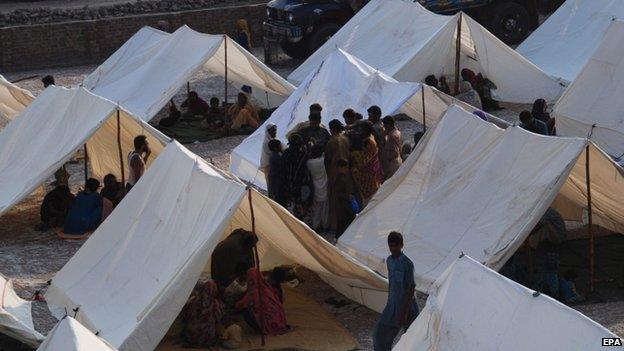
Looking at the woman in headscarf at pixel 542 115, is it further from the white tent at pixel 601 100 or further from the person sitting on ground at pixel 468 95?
the person sitting on ground at pixel 468 95

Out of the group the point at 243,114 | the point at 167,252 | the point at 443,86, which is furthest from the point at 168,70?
the point at 167,252

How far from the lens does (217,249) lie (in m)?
11.1

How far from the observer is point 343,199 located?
512 inches

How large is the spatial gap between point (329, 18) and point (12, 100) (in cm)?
622

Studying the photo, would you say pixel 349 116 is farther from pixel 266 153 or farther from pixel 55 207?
pixel 55 207

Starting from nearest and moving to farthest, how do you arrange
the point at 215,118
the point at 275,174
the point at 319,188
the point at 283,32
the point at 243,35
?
the point at 319,188, the point at 275,174, the point at 215,118, the point at 283,32, the point at 243,35

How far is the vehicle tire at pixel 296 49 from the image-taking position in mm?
21391

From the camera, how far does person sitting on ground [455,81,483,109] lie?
687 inches

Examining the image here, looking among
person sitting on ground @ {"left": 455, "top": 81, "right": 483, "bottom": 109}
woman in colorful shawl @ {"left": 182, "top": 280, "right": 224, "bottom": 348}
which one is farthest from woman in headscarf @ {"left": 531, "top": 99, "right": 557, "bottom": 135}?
woman in colorful shawl @ {"left": 182, "top": 280, "right": 224, "bottom": 348}

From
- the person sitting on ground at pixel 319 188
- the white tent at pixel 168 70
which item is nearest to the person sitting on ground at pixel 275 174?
the person sitting on ground at pixel 319 188

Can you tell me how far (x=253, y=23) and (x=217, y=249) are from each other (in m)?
12.8

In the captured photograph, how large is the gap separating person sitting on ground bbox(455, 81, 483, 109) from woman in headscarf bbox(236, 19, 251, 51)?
4.93 metres

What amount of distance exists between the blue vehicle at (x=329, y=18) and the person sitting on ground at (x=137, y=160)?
7.71 metres

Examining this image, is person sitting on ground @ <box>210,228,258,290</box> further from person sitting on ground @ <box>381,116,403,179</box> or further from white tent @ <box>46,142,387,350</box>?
person sitting on ground @ <box>381,116,403,179</box>
